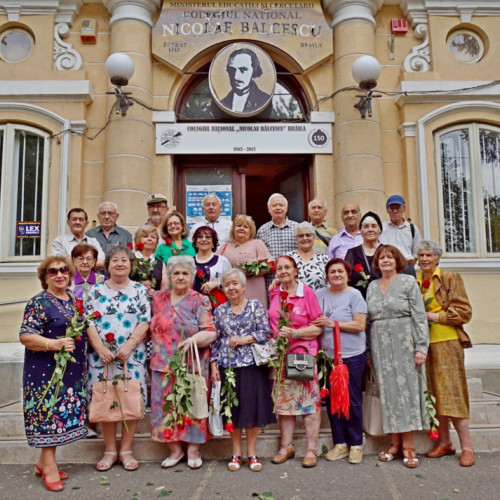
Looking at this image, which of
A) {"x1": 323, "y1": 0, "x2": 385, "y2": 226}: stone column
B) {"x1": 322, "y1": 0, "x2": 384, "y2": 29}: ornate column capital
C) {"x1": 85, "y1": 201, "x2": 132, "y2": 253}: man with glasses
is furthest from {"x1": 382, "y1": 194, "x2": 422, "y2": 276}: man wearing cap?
{"x1": 322, "y1": 0, "x2": 384, "y2": 29}: ornate column capital

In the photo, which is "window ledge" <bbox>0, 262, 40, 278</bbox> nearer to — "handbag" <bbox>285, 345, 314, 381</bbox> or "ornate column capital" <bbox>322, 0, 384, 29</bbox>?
"handbag" <bbox>285, 345, 314, 381</bbox>

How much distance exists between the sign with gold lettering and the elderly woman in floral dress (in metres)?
4.51

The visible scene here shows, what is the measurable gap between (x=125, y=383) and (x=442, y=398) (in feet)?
8.07

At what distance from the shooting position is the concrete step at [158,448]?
4.34 m

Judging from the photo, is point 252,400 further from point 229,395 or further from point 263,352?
point 263,352

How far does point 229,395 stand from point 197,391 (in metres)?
0.26

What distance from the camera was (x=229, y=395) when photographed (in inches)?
163

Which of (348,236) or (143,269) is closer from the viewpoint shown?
(143,269)

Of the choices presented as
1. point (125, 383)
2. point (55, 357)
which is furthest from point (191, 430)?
point (55, 357)

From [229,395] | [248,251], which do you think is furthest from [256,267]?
[229,395]

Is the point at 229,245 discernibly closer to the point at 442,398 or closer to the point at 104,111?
the point at 442,398

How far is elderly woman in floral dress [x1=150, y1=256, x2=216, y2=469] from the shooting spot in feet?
13.5

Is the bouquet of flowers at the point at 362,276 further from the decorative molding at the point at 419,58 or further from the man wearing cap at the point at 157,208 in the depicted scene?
the decorative molding at the point at 419,58

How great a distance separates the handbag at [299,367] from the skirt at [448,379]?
103 cm
